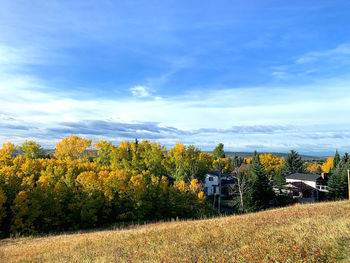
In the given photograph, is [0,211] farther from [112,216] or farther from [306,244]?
[306,244]

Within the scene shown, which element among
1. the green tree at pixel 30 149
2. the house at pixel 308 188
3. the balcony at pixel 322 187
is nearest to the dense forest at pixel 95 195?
the house at pixel 308 188

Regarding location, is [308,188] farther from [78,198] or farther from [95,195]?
[78,198]

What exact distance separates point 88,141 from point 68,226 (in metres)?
41.6

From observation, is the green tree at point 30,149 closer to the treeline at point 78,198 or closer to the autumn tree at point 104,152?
the autumn tree at point 104,152

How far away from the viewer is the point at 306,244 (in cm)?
750

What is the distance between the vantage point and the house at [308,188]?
58.3 m

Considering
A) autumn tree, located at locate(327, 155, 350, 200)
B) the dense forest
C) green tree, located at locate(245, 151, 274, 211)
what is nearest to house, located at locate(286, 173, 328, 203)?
autumn tree, located at locate(327, 155, 350, 200)

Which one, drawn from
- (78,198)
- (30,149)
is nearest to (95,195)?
(78,198)

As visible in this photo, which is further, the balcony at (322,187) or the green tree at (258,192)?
the balcony at (322,187)

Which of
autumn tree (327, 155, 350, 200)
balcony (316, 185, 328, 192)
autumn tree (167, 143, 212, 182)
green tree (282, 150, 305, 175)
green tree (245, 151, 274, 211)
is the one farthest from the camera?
green tree (282, 150, 305, 175)

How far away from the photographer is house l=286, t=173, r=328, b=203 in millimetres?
58291

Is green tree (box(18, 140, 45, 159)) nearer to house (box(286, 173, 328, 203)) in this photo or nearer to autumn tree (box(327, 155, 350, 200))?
house (box(286, 173, 328, 203))

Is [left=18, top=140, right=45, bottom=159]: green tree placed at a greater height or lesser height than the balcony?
greater

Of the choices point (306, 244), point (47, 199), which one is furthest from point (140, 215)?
point (306, 244)
